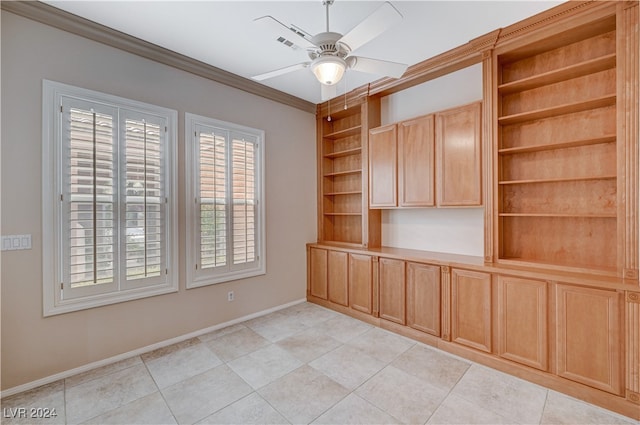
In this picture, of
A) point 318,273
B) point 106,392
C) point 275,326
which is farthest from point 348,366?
point 106,392

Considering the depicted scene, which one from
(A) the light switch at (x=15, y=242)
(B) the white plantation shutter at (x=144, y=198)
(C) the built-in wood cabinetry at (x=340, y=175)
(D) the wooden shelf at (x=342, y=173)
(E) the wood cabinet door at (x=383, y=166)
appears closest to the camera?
(A) the light switch at (x=15, y=242)

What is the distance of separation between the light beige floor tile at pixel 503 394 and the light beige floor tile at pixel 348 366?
708 millimetres

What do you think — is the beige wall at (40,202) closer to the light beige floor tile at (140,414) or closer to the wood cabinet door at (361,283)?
the light beige floor tile at (140,414)

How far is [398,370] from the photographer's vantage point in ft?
8.70

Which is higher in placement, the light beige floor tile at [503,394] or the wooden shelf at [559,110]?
the wooden shelf at [559,110]

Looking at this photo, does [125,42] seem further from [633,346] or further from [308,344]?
[633,346]

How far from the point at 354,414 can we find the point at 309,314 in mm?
1993

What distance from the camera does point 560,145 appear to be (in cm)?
258

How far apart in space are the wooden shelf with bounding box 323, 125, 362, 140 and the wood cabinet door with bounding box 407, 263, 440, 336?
2.13 metres

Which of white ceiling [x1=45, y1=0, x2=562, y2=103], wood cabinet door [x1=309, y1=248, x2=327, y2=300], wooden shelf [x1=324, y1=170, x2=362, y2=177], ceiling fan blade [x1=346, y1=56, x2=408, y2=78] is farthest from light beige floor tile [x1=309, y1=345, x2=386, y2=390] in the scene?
white ceiling [x1=45, y1=0, x2=562, y2=103]

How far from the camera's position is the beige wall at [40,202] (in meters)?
2.31

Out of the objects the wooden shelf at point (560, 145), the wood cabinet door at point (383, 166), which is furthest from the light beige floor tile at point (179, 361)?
the wooden shelf at point (560, 145)

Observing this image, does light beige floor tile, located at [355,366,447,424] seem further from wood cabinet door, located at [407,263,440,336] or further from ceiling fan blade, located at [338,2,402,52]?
ceiling fan blade, located at [338,2,402,52]

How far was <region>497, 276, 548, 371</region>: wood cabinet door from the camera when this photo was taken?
2398 mm
